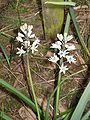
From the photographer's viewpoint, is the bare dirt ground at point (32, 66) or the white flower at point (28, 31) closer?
the white flower at point (28, 31)

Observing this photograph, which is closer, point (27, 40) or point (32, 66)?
point (27, 40)

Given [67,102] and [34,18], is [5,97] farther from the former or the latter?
[34,18]

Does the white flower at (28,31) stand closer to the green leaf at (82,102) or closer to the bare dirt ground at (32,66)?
the green leaf at (82,102)

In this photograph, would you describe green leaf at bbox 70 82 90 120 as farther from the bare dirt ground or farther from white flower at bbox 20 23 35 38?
the bare dirt ground

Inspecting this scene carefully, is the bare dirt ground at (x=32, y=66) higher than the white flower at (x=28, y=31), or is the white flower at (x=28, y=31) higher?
the white flower at (x=28, y=31)

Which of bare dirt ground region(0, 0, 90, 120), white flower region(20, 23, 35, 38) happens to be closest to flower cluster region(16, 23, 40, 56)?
white flower region(20, 23, 35, 38)

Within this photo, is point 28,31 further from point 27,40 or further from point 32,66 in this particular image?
point 32,66

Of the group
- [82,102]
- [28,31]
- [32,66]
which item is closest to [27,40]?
[28,31]

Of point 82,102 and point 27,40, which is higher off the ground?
point 27,40

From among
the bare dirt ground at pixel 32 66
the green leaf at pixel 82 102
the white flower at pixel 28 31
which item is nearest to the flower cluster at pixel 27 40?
the white flower at pixel 28 31

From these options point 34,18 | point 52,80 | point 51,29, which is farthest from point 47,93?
point 34,18

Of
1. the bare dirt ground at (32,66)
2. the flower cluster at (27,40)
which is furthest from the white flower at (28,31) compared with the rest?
the bare dirt ground at (32,66)
